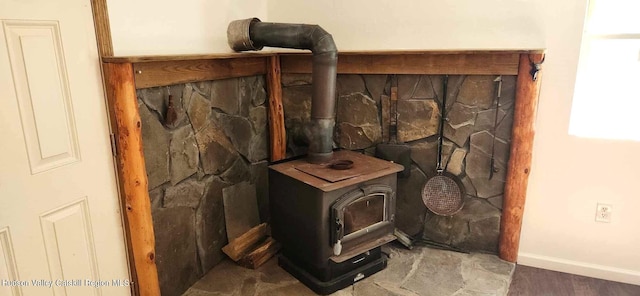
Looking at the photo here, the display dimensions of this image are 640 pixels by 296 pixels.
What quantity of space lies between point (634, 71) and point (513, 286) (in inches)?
52.7

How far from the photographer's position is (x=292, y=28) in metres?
2.29

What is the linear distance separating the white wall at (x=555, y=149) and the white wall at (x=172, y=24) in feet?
2.92

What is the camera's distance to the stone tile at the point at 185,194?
2057 millimetres

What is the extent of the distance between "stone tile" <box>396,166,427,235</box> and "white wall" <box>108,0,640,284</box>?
0.63 metres

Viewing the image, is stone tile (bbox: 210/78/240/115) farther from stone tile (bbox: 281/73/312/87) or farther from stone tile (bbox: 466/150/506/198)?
stone tile (bbox: 466/150/506/198)

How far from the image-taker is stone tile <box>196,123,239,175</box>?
2254 mm

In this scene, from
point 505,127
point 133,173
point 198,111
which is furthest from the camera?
point 505,127

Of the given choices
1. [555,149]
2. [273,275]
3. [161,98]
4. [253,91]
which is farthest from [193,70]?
[555,149]

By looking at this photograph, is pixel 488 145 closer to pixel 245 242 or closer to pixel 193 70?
pixel 245 242

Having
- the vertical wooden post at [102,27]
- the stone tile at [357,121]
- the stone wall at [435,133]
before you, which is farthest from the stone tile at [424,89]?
the vertical wooden post at [102,27]

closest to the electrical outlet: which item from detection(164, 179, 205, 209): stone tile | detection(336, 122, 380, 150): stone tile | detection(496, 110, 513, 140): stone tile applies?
detection(496, 110, 513, 140): stone tile

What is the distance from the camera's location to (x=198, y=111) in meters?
2.19

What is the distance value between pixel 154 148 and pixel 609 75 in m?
2.43

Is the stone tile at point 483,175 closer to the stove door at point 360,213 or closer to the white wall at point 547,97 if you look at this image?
the white wall at point 547,97
